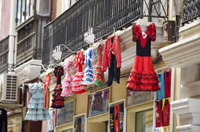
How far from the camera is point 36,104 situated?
55.9 feet

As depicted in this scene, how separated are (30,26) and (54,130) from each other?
306 cm

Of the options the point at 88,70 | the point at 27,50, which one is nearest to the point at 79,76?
the point at 88,70

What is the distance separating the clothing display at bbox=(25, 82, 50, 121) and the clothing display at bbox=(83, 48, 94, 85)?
3.11 metres

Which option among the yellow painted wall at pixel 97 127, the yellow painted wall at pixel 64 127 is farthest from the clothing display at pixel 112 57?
the yellow painted wall at pixel 64 127

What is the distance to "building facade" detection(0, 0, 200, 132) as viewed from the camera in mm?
11141

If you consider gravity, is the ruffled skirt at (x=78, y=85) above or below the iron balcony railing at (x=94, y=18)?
below

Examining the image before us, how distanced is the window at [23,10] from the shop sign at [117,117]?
233 inches

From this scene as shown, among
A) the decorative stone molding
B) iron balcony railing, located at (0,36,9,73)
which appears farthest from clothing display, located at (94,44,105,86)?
iron balcony railing, located at (0,36,9,73)

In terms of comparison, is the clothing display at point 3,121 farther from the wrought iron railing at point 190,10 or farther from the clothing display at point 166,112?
the wrought iron railing at point 190,10

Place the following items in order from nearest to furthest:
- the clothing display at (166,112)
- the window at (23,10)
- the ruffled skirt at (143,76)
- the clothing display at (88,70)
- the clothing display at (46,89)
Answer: the ruffled skirt at (143,76) → the clothing display at (166,112) → the clothing display at (88,70) → the clothing display at (46,89) → the window at (23,10)

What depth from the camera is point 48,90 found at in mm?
16922

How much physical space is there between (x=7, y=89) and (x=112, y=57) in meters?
8.47

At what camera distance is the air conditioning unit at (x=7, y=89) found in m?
20.5

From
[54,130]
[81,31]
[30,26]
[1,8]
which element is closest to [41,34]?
[30,26]
